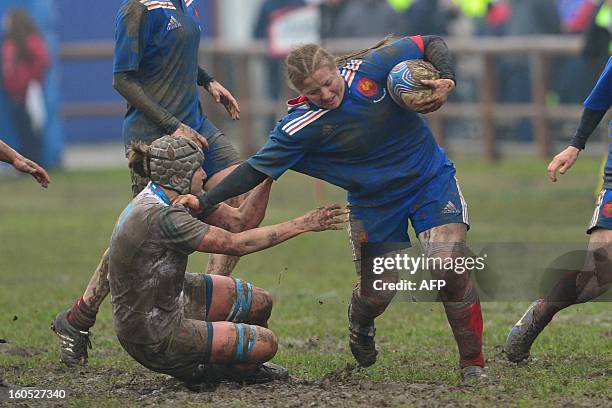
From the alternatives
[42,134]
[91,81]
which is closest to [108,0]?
[91,81]

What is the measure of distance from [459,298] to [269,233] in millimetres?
1105

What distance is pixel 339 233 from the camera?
1420cm

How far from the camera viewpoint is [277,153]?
23.9 feet

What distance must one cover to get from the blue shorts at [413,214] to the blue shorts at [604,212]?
2.29 ft

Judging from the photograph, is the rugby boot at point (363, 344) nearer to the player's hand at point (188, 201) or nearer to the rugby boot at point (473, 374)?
the rugby boot at point (473, 374)

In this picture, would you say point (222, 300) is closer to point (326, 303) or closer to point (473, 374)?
point (473, 374)

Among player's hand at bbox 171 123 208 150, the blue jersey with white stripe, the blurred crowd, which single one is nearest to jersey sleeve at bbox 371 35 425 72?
the blue jersey with white stripe

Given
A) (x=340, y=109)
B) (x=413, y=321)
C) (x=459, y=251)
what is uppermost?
(x=340, y=109)

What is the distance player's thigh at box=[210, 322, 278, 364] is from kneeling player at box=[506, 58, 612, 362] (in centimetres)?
151

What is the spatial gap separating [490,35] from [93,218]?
8.79m

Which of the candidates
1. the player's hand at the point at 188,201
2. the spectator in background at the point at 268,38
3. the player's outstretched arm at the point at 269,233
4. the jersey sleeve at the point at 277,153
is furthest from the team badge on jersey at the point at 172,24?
the spectator in background at the point at 268,38

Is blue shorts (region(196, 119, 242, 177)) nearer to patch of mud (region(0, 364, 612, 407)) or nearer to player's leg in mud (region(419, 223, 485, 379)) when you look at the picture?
patch of mud (region(0, 364, 612, 407))

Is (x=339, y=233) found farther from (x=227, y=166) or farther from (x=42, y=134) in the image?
(x=42, y=134)

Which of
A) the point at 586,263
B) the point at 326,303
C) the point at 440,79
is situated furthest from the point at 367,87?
the point at 326,303
